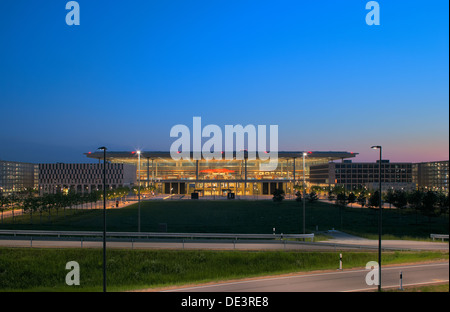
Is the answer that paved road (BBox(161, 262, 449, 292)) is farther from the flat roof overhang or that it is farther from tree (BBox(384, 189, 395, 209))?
the flat roof overhang

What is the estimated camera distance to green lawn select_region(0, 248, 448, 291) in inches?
778

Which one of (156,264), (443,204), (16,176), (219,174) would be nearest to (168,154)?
(219,174)

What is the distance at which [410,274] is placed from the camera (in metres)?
17.2

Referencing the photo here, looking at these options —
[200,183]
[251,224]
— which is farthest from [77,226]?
[200,183]

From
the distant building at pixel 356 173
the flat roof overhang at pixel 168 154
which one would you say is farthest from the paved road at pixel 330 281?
the distant building at pixel 356 173

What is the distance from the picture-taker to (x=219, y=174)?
328ft

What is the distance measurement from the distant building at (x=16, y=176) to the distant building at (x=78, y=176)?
19.5 m

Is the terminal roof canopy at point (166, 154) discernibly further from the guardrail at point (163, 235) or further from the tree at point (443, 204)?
the guardrail at point (163, 235)

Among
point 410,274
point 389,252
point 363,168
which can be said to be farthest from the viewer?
point 363,168

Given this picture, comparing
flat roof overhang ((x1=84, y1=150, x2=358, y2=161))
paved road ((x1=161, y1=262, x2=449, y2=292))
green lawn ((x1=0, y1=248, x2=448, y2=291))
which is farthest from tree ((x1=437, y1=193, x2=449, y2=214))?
flat roof overhang ((x1=84, y1=150, x2=358, y2=161))

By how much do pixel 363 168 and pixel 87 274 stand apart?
12144 centimetres
